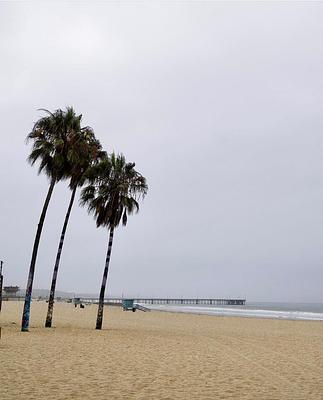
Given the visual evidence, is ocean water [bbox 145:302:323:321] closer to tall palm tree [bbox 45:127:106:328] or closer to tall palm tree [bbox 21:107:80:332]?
tall palm tree [bbox 45:127:106:328]

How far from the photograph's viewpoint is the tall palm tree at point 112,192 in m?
26.6

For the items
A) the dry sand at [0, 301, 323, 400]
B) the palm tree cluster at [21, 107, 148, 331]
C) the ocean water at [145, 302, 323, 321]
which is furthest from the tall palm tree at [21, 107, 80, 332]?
the ocean water at [145, 302, 323, 321]

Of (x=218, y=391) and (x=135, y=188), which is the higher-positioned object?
(x=135, y=188)

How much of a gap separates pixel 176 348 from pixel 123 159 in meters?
12.4

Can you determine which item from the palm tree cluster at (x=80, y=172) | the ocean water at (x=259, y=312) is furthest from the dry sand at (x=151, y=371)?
the ocean water at (x=259, y=312)

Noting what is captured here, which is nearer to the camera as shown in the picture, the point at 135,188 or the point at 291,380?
the point at 291,380

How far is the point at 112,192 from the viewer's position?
26.9 metres

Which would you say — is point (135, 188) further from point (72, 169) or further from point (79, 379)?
point (79, 379)

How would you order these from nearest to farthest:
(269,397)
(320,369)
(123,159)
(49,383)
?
1. (269,397)
2. (49,383)
3. (320,369)
4. (123,159)

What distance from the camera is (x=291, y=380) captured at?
436 inches

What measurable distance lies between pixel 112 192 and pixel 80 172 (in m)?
2.73

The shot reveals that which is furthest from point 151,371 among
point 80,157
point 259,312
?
point 259,312

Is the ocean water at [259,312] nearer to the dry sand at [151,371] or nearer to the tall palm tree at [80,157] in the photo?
the tall palm tree at [80,157]

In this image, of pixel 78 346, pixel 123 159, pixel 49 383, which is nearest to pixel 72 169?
pixel 123 159
